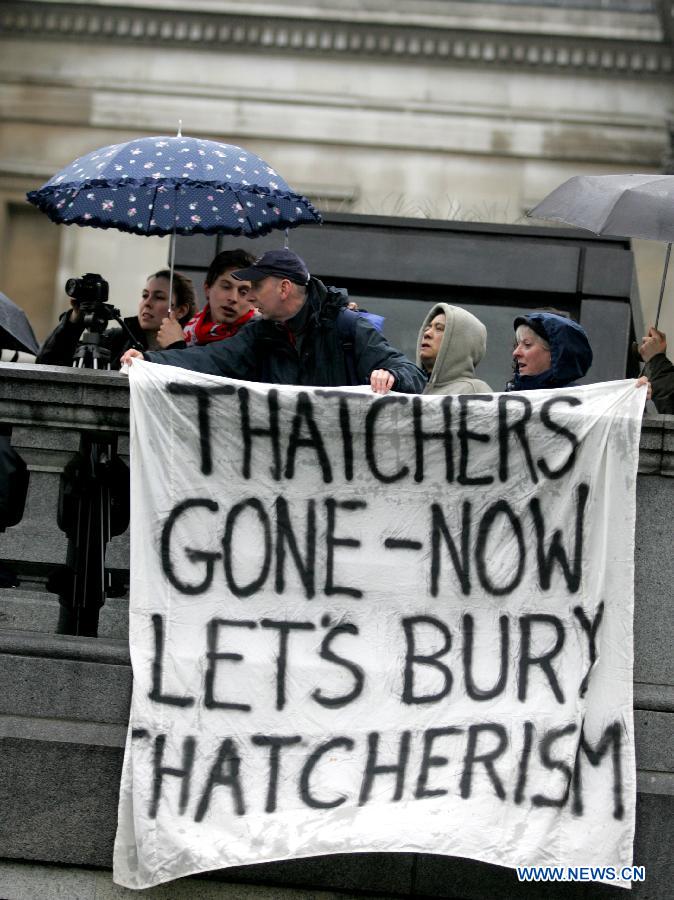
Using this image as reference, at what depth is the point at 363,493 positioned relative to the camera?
25.4 ft

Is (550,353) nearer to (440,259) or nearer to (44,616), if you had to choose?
(44,616)

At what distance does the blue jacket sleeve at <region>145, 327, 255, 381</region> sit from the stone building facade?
15.4m

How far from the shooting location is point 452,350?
Result: 8453 mm

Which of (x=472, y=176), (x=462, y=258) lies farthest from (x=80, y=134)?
(x=462, y=258)

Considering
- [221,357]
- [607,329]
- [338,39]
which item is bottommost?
[221,357]

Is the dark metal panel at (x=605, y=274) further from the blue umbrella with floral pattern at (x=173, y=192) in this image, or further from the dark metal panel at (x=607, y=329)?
the blue umbrella with floral pattern at (x=173, y=192)

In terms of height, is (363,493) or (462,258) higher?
(462,258)

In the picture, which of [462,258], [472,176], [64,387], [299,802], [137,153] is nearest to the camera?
[299,802]

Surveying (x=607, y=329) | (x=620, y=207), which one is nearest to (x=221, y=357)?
(x=620, y=207)

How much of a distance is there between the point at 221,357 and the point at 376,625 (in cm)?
143

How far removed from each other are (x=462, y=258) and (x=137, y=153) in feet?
12.6

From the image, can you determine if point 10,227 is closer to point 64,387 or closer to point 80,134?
point 80,134

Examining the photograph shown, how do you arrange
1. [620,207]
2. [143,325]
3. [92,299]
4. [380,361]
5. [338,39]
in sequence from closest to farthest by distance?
[380,361]
[620,207]
[92,299]
[143,325]
[338,39]

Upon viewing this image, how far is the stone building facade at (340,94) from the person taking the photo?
23953 millimetres
